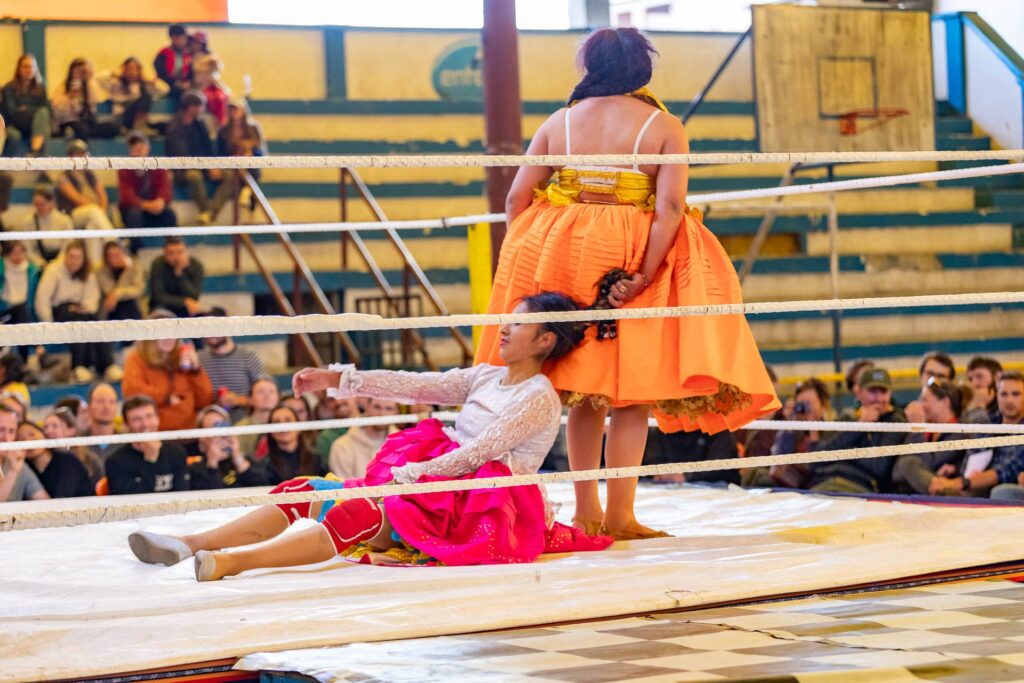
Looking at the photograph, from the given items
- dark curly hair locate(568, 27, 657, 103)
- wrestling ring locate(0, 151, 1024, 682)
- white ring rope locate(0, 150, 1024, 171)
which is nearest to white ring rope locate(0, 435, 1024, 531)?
wrestling ring locate(0, 151, 1024, 682)

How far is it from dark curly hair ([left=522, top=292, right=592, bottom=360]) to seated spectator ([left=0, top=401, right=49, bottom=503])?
1.93 m

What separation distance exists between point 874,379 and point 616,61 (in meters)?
2.13

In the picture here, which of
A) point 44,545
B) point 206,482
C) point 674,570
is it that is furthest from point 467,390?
point 206,482

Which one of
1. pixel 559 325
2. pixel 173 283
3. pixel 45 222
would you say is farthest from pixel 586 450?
pixel 45 222

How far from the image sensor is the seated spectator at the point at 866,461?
403 centimetres

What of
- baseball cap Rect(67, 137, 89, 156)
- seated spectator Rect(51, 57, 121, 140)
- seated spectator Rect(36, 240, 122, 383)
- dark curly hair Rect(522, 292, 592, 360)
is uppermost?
seated spectator Rect(51, 57, 121, 140)

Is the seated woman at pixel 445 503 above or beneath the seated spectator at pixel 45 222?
beneath

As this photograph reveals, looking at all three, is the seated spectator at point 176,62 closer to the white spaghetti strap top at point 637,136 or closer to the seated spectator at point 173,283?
the seated spectator at point 173,283

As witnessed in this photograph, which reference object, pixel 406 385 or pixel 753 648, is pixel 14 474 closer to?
pixel 406 385

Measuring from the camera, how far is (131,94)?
25.8ft

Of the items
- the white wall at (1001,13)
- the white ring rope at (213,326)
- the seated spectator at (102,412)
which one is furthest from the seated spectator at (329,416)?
the white wall at (1001,13)

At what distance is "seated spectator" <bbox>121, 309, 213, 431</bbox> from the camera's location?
18.3ft

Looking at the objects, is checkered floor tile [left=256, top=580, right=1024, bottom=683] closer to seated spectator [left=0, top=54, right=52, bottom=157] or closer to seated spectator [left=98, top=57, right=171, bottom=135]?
seated spectator [left=0, top=54, right=52, bottom=157]

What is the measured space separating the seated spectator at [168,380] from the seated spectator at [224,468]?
34.6 inches
